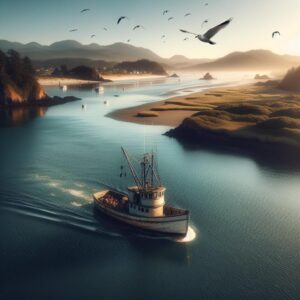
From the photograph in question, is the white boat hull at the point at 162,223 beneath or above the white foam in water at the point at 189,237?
above

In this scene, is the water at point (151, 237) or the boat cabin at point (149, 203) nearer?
the water at point (151, 237)

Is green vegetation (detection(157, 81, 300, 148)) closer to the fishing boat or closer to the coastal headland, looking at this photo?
the coastal headland

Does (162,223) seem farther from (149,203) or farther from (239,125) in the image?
(239,125)

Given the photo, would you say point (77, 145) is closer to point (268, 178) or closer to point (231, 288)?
point (268, 178)

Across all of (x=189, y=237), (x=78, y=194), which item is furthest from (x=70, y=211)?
(x=189, y=237)

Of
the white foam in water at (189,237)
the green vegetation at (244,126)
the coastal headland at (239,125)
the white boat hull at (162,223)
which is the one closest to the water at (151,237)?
the white foam in water at (189,237)

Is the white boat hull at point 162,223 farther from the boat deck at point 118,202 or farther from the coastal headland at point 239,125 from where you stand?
the coastal headland at point 239,125
